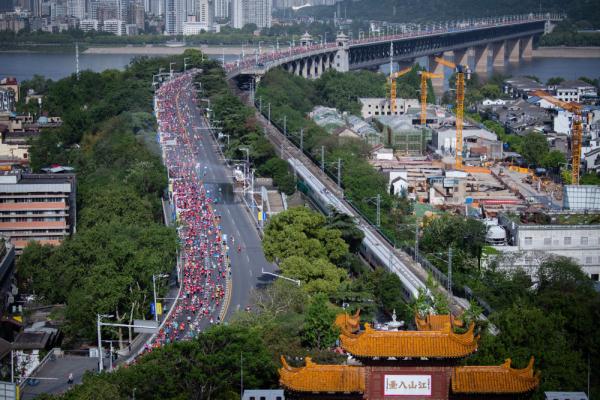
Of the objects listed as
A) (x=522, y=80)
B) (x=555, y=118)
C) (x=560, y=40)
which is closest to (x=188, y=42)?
(x=560, y=40)

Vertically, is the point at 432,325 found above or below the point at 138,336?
above

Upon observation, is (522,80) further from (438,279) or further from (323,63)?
(438,279)

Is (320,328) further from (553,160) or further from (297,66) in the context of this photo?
(297,66)

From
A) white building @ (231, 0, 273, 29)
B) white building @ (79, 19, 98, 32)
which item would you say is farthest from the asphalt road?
white building @ (231, 0, 273, 29)

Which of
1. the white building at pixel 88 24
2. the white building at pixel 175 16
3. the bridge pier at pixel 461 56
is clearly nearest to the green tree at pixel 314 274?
the bridge pier at pixel 461 56

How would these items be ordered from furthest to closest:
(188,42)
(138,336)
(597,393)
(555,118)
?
(188,42) → (555,118) → (138,336) → (597,393)

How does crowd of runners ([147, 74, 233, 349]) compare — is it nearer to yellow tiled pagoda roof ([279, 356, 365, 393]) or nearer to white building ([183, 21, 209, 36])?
yellow tiled pagoda roof ([279, 356, 365, 393])
